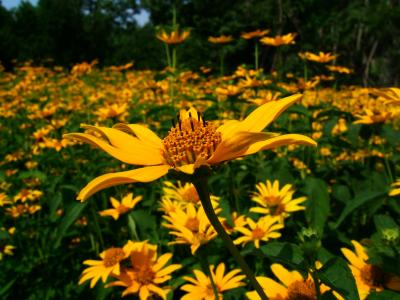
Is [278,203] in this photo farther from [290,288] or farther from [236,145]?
[236,145]

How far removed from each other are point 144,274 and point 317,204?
3.18 ft

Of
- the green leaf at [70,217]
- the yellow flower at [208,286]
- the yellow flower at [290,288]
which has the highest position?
the yellow flower at [290,288]

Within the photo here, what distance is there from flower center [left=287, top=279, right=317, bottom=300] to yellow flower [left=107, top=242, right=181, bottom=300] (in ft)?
1.98

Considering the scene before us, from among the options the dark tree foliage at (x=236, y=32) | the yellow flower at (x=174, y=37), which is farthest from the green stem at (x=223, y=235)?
the dark tree foliage at (x=236, y=32)

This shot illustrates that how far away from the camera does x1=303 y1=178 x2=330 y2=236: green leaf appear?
1.92 metres

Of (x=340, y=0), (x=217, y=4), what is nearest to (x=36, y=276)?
(x=217, y=4)

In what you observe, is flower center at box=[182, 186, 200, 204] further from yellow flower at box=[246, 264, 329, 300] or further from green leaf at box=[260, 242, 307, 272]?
green leaf at box=[260, 242, 307, 272]

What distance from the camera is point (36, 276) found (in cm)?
256

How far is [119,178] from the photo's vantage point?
2.74 ft

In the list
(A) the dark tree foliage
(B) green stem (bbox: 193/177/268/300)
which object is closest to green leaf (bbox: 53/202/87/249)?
(B) green stem (bbox: 193/177/268/300)

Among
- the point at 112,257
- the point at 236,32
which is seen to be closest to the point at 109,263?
the point at 112,257

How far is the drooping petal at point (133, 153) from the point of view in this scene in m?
0.93

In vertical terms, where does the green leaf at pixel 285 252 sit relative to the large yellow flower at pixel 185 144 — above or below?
below

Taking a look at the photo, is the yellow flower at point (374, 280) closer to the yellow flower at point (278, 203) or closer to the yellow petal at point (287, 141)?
the yellow petal at point (287, 141)
